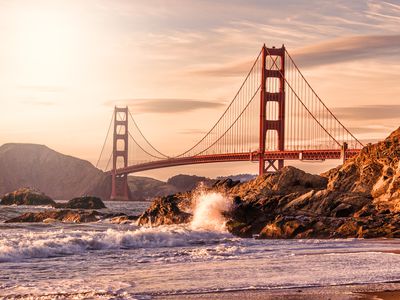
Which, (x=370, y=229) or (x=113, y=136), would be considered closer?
(x=370, y=229)

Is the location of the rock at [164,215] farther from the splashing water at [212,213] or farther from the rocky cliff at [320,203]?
the splashing water at [212,213]

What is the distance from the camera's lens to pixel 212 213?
36250mm

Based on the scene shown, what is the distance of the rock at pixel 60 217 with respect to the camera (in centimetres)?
5297

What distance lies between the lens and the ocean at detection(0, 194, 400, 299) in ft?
46.6

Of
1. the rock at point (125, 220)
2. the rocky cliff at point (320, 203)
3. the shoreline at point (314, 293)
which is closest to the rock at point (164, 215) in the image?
the rocky cliff at point (320, 203)

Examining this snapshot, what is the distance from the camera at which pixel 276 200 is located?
120 ft

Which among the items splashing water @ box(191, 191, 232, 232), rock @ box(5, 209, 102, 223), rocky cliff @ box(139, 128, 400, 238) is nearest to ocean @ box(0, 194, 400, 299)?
rocky cliff @ box(139, 128, 400, 238)

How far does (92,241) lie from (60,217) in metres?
30.6

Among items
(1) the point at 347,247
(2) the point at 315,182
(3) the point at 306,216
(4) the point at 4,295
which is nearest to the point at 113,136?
(2) the point at 315,182

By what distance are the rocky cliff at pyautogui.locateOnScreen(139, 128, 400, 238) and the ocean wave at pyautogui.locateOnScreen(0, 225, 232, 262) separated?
2942 mm

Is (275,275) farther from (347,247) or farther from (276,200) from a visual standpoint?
(276,200)

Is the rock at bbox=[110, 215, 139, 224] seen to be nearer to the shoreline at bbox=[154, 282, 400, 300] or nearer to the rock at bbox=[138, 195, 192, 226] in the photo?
the rock at bbox=[138, 195, 192, 226]

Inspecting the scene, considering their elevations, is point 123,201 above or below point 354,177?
below

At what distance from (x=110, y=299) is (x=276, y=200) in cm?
2429
